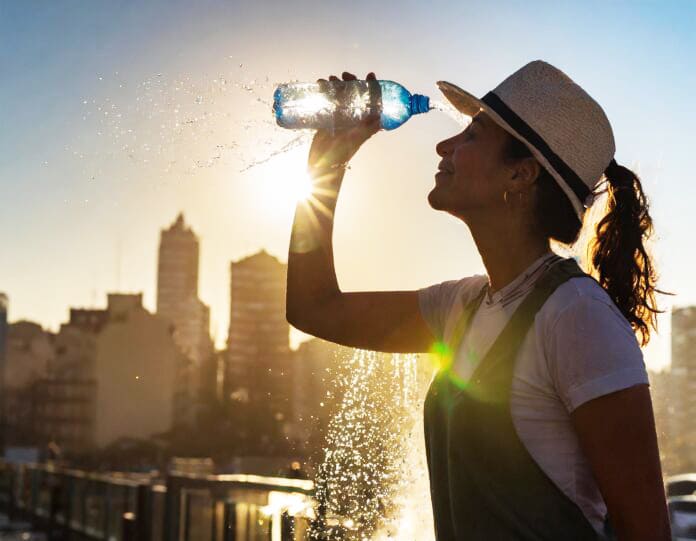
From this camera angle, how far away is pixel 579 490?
186 cm

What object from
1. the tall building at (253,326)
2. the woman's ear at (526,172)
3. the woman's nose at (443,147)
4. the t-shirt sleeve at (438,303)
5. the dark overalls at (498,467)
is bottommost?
the dark overalls at (498,467)

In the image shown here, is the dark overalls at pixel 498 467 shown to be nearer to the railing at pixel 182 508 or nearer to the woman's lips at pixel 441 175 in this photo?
the woman's lips at pixel 441 175

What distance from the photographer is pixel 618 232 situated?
2260 millimetres

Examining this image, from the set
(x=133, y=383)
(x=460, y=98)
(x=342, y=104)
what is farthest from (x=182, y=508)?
(x=133, y=383)

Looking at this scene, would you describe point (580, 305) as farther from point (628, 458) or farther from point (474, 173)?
point (474, 173)

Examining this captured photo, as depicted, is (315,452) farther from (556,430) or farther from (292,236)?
(556,430)

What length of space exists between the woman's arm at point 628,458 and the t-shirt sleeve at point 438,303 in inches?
24.4

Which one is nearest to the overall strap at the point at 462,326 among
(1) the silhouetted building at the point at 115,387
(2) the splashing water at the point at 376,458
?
(2) the splashing water at the point at 376,458

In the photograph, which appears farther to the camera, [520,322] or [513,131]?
[513,131]

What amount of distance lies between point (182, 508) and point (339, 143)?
7159mm

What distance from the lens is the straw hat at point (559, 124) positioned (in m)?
2.11

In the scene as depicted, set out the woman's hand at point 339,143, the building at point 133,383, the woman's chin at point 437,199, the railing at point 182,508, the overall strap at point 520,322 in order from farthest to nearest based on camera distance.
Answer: the building at point 133,383, the railing at point 182,508, the woman's hand at point 339,143, the woman's chin at point 437,199, the overall strap at point 520,322

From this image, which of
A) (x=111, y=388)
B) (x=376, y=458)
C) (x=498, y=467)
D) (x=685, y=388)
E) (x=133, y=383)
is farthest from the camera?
(x=685, y=388)

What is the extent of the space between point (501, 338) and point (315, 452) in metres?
3.68
